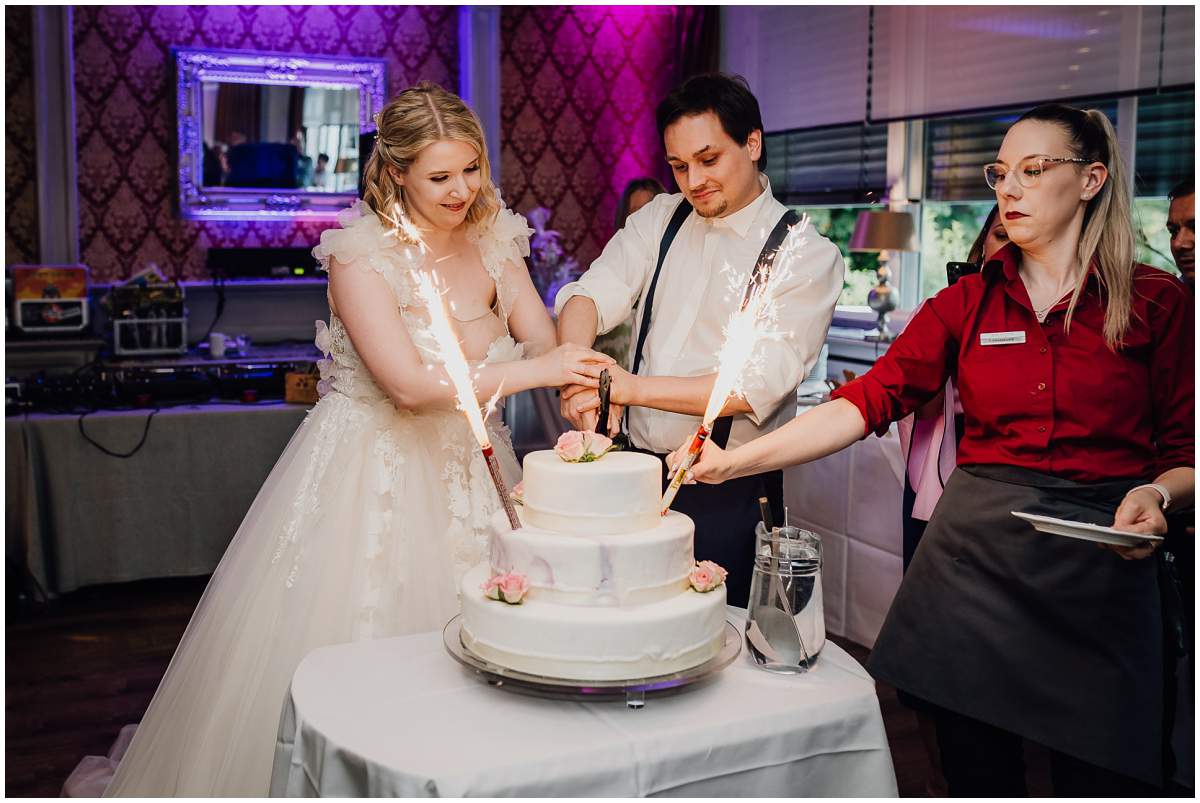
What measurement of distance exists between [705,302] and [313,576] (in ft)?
3.32

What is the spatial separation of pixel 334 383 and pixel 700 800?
146 cm

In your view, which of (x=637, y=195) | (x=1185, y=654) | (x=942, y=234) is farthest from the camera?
(x=942, y=234)

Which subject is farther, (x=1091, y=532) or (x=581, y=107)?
(x=581, y=107)

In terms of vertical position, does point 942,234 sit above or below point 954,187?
below

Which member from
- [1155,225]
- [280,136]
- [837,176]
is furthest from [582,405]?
[280,136]

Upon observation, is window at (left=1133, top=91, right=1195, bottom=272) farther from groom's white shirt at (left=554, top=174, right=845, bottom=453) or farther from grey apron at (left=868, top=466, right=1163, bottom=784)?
grey apron at (left=868, top=466, right=1163, bottom=784)

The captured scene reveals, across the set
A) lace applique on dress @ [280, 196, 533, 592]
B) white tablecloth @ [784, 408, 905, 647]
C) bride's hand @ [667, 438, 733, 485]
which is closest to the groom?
lace applique on dress @ [280, 196, 533, 592]

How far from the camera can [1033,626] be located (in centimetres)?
175

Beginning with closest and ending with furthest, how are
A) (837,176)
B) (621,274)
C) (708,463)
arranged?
(708,463) < (621,274) < (837,176)

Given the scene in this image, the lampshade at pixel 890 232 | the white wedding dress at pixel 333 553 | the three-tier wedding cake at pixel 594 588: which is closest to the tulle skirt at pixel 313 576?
the white wedding dress at pixel 333 553

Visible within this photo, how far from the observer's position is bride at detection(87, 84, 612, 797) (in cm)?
225

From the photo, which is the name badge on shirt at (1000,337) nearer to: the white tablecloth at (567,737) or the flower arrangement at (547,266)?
the white tablecloth at (567,737)

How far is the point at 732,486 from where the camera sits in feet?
7.90

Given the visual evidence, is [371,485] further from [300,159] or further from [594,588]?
[300,159]
